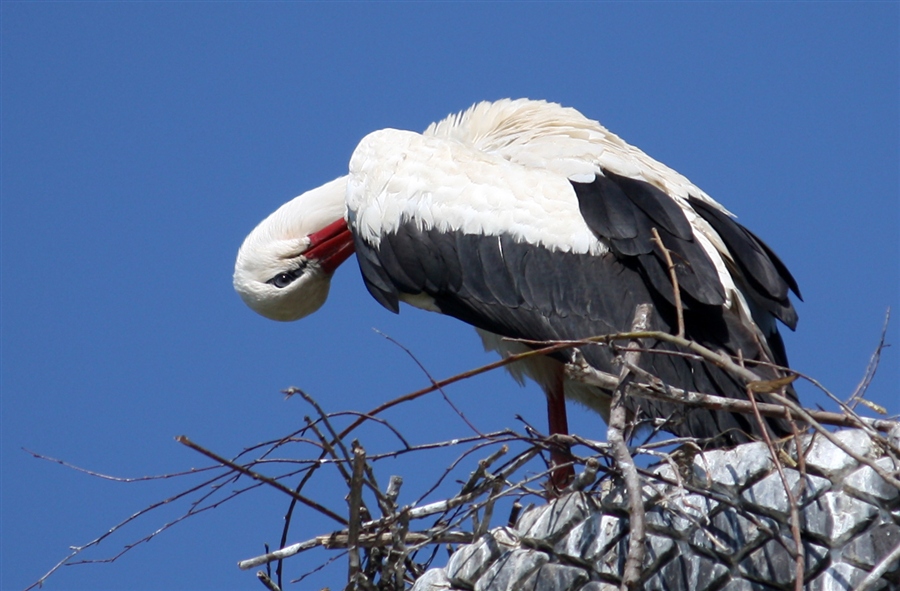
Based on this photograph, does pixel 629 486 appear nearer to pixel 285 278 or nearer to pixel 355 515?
pixel 355 515

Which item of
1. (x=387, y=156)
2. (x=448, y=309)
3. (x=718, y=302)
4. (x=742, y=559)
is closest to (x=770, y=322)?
(x=718, y=302)

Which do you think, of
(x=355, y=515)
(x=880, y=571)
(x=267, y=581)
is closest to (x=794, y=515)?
(x=880, y=571)

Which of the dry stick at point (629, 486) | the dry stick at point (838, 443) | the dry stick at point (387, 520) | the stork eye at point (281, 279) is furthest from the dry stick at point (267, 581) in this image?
the stork eye at point (281, 279)

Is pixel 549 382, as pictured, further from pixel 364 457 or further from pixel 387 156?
pixel 364 457

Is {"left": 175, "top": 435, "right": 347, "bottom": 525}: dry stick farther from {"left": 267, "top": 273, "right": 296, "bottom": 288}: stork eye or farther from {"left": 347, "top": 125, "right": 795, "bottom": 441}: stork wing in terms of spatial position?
{"left": 267, "top": 273, "right": 296, "bottom": 288}: stork eye

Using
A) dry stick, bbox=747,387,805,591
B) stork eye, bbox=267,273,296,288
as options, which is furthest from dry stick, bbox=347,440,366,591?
stork eye, bbox=267,273,296,288

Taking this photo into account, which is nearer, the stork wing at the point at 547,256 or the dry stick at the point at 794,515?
the dry stick at the point at 794,515

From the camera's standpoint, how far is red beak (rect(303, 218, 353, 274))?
5.81 meters

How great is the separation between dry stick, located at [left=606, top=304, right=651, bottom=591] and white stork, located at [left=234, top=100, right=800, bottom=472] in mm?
1162

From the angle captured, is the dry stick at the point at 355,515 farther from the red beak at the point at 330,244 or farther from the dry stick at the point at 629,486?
the red beak at the point at 330,244

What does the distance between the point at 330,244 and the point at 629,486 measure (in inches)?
120

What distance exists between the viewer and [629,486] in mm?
3012

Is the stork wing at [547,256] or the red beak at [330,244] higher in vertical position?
the red beak at [330,244]

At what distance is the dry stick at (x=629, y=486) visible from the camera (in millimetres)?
2904
